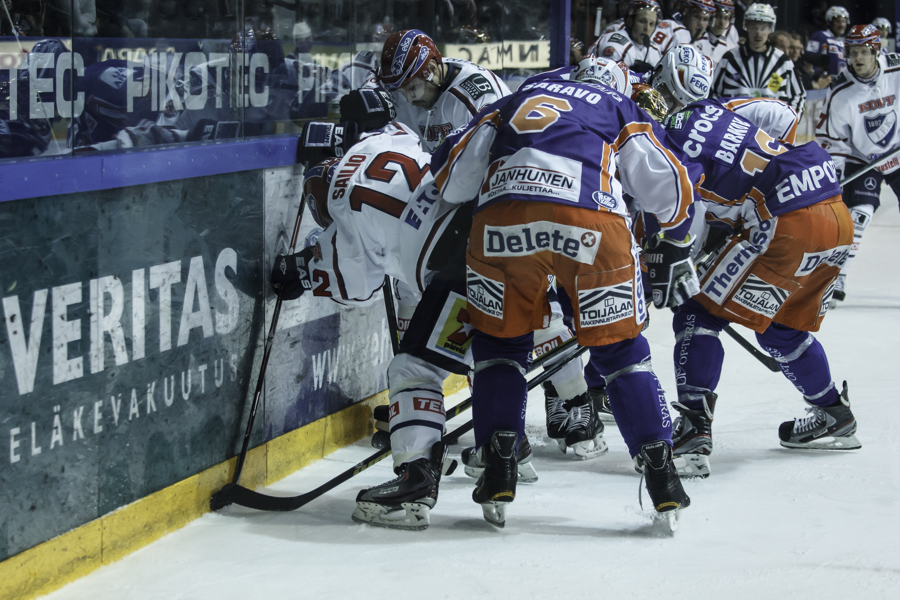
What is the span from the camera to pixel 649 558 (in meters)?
2.48

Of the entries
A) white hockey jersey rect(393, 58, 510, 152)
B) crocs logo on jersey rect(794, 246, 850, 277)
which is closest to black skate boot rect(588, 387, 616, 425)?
crocs logo on jersey rect(794, 246, 850, 277)

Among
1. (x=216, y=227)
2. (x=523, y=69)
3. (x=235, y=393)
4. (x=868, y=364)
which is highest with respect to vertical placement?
(x=523, y=69)

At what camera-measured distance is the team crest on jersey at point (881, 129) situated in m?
5.66

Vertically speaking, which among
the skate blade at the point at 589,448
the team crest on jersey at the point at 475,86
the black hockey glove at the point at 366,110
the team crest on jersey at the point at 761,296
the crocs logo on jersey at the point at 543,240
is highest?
the team crest on jersey at the point at 475,86

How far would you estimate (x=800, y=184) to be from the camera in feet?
10.2

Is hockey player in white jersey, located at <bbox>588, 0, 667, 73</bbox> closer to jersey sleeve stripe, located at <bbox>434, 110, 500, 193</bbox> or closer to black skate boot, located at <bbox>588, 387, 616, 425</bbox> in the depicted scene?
black skate boot, located at <bbox>588, 387, 616, 425</bbox>

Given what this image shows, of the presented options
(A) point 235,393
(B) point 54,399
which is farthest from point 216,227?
(B) point 54,399

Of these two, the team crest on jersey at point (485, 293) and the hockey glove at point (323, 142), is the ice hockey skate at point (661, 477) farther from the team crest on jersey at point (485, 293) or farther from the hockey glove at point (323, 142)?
the hockey glove at point (323, 142)

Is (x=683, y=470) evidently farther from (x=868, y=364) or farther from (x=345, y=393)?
(x=868, y=364)

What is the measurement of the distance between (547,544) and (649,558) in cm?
26

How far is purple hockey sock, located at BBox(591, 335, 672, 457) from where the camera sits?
254 centimetres

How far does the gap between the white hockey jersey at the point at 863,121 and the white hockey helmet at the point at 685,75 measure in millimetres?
2702

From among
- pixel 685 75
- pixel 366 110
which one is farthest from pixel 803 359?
pixel 366 110

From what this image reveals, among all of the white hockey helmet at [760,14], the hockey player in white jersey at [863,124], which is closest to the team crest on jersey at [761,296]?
the hockey player in white jersey at [863,124]
